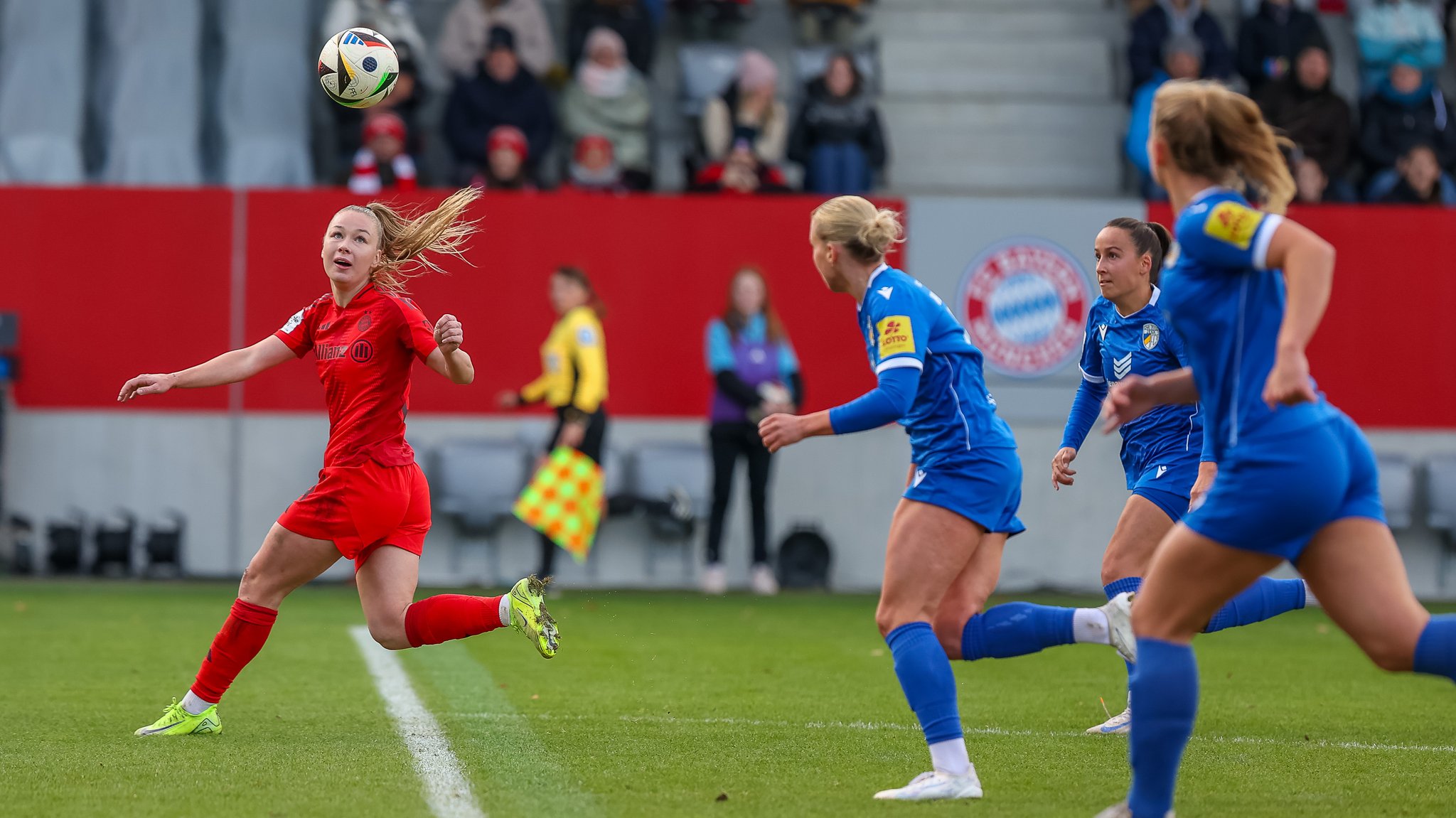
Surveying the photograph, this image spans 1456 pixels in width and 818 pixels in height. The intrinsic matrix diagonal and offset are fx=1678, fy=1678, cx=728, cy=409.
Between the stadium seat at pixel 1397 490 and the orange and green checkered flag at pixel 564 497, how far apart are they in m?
6.48

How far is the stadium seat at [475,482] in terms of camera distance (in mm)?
13453

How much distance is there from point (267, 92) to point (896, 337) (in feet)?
41.0

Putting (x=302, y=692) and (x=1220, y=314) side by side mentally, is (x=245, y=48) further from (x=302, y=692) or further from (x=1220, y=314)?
(x=1220, y=314)

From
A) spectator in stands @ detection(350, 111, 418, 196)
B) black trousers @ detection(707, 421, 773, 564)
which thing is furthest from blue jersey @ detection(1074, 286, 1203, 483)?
spectator in stands @ detection(350, 111, 418, 196)

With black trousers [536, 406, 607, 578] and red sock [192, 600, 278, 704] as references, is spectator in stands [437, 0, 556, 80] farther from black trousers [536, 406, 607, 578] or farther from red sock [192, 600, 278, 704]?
red sock [192, 600, 278, 704]

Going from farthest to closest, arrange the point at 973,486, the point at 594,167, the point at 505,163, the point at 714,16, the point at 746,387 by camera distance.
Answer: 1. the point at 714,16
2. the point at 594,167
3. the point at 505,163
4. the point at 746,387
5. the point at 973,486

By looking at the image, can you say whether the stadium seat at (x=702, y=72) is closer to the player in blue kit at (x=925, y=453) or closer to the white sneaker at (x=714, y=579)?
the white sneaker at (x=714, y=579)

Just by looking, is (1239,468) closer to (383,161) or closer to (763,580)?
(763,580)

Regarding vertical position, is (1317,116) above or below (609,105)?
above

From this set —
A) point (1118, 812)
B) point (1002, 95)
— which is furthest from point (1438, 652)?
point (1002, 95)

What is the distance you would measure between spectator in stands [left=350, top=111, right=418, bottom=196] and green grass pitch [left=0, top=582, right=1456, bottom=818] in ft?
15.5

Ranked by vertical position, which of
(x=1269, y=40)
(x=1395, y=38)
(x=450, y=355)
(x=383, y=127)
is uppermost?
(x=1395, y=38)

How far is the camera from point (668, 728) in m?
6.54

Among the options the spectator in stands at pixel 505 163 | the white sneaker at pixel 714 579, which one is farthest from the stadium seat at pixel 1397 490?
the spectator in stands at pixel 505 163
